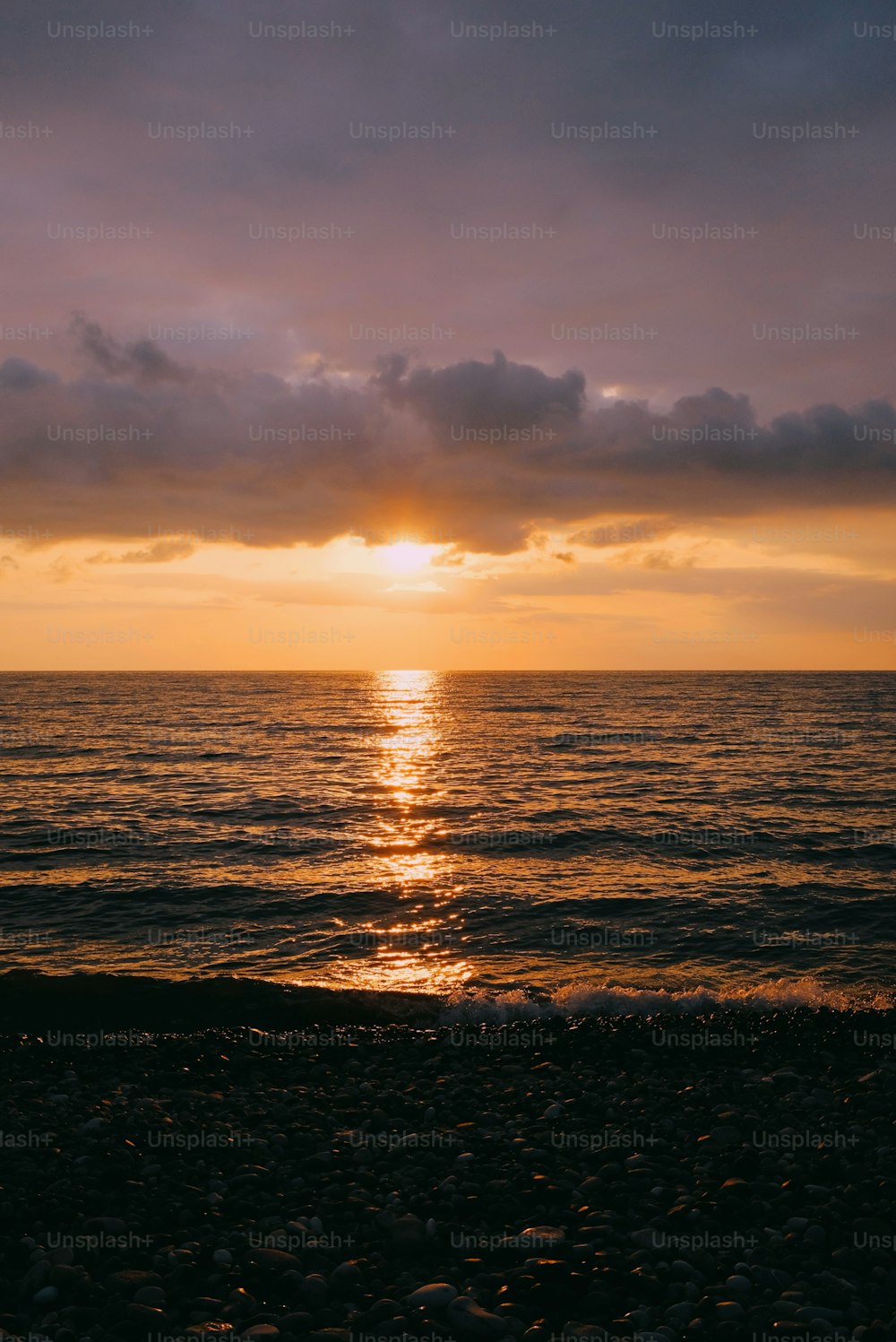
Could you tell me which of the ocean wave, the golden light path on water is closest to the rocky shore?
the ocean wave

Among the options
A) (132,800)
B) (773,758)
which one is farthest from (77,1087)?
(773,758)

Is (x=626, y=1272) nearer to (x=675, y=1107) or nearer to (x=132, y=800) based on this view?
(x=675, y=1107)

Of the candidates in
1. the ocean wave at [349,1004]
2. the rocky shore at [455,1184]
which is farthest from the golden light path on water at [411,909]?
the rocky shore at [455,1184]

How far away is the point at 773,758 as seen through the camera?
49.2 metres

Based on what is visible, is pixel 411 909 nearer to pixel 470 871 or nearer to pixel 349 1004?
pixel 470 871

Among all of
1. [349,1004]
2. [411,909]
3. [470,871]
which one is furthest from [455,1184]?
[470,871]

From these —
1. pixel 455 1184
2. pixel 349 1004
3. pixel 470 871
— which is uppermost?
pixel 455 1184

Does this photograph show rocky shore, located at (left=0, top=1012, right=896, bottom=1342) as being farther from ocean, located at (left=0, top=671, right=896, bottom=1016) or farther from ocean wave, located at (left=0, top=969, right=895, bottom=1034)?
ocean, located at (left=0, top=671, right=896, bottom=1016)

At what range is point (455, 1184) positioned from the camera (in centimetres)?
826

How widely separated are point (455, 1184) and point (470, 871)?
15.7 meters

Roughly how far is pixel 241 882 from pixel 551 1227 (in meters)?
16.8

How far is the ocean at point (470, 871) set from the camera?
16094mm

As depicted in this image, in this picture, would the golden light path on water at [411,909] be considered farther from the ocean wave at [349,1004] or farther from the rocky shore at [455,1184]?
the rocky shore at [455,1184]

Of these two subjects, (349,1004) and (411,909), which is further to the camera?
(411,909)
